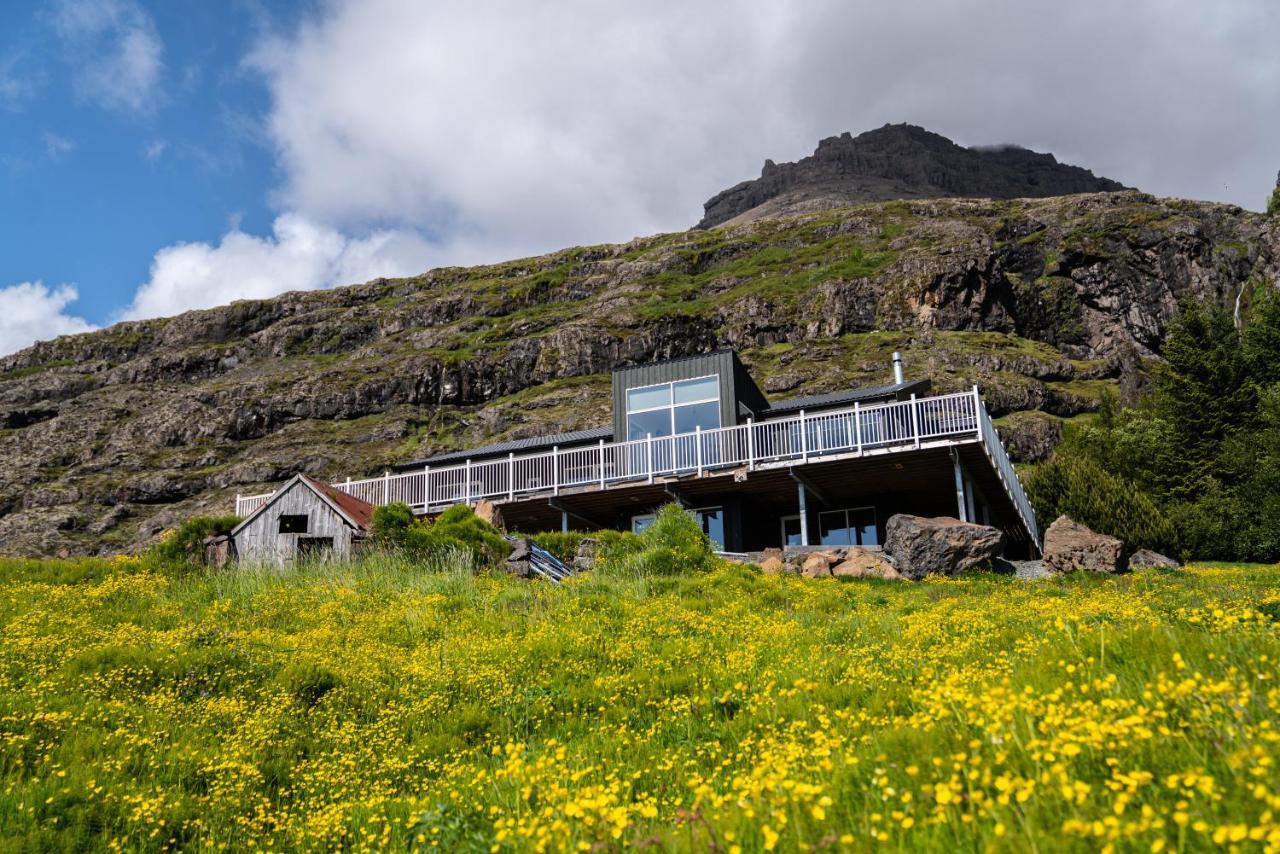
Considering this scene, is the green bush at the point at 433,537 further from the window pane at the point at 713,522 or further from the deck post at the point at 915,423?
the deck post at the point at 915,423

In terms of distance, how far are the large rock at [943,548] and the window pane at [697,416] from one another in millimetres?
9167

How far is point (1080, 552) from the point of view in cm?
1692

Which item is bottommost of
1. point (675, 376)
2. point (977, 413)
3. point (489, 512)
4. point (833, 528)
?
point (833, 528)

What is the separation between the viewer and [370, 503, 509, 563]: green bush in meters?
16.0

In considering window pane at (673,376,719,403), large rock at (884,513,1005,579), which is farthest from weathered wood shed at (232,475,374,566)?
large rock at (884,513,1005,579)

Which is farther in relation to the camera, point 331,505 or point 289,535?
point 331,505

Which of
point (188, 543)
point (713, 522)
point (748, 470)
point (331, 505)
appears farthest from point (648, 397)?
point (188, 543)

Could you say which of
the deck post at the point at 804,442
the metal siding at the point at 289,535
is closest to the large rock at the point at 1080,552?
the deck post at the point at 804,442

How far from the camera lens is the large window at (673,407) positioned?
85.5ft

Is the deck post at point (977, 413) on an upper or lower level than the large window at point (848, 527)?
upper

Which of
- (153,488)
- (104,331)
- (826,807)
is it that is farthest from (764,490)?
(104,331)

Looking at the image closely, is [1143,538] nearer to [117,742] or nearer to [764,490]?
[764,490]

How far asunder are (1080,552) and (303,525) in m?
17.9

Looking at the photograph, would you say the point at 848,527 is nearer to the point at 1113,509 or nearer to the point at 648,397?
the point at 648,397
